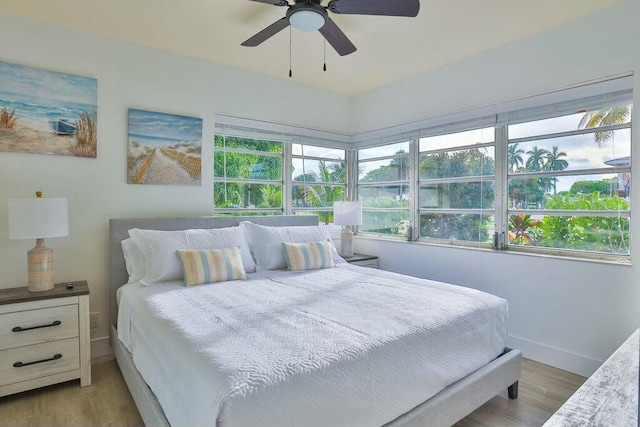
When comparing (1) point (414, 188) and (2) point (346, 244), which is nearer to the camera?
(1) point (414, 188)

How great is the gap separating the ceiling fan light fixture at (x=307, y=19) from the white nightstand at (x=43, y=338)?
2285 mm

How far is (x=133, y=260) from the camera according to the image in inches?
109

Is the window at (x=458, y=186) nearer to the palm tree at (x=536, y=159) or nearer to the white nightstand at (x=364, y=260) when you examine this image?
→ the palm tree at (x=536, y=159)

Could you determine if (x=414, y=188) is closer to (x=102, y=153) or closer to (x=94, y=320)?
(x=102, y=153)

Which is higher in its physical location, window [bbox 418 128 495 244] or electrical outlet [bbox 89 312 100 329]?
window [bbox 418 128 495 244]

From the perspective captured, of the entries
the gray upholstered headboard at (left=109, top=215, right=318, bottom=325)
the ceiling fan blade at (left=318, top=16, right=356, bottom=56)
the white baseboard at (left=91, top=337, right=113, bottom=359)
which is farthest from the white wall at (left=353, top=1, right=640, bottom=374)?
the white baseboard at (left=91, top=337, right=113, bottom=359)

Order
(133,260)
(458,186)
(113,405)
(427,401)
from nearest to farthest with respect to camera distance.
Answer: (427,401) → (113,405) → (133,260) → (458,186)

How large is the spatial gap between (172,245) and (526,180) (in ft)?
9.90

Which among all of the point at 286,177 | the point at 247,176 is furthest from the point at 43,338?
the point at 286,177

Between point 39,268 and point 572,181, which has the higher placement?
point 572,181

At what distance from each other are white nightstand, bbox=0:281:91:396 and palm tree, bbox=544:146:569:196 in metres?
3.70

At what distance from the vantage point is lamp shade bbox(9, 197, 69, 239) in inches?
90.0

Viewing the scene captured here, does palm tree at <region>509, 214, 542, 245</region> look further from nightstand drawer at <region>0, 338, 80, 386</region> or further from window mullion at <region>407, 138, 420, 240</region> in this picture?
nightstand drawer at <region>0, 338, 80, 386</region>

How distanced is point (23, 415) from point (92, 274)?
3.54ft
